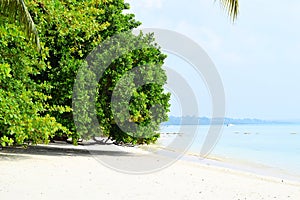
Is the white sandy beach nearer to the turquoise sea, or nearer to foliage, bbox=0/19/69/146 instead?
Answer: foliage, bbox=0/19/69/146

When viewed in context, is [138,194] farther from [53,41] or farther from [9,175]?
[53,41]

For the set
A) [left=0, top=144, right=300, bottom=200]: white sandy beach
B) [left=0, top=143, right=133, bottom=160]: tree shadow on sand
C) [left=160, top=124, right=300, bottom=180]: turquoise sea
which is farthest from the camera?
[left=160, top=124, right=300, bottom=180]: turquoise sea

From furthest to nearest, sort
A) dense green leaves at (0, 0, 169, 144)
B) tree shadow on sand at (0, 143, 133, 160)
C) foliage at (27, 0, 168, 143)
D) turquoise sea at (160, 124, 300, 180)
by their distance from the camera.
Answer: turquoise sea at (160, 124, 300, 180) → tree shadow on sand at (0, 143, 133, 160) → foliage at (27, 0, 168, 143) → dense green leaves at (0, 0, 169, 144)

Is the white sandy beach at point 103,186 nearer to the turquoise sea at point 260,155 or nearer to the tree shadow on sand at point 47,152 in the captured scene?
the tree shadow on sand at point 47,152

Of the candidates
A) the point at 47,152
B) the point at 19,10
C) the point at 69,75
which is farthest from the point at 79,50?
the point at 19,10

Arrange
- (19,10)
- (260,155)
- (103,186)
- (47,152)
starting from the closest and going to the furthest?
(19,10) < (103,186) < (47,152) < (260,155)

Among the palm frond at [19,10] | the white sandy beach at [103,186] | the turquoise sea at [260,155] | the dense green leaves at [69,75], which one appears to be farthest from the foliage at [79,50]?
the turquoise sea at [260,155]

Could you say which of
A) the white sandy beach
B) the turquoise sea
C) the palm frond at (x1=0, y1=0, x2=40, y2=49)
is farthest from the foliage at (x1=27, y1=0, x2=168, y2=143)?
the turquoise sea

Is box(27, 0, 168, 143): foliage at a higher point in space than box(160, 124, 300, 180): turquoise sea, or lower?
higher

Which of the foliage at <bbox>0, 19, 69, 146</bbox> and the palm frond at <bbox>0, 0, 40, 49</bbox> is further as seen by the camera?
the foliage at <bbox>0, 19, 69, 146</bbox>

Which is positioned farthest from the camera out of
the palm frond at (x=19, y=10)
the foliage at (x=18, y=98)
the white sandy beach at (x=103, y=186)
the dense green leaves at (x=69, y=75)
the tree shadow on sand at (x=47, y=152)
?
the tree shadow on sand at (x=47, y=152)

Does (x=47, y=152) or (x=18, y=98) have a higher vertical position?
(x=18, y=98)

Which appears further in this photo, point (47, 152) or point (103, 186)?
point (47, 152)

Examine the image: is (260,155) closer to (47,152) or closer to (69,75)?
(47,152)
